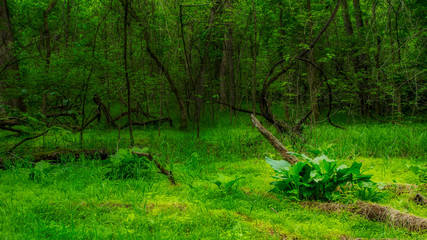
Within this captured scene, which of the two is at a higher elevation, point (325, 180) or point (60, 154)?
point (325, 180)

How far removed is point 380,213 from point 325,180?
555mm

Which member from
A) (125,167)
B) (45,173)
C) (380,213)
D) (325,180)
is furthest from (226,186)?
(45,173)

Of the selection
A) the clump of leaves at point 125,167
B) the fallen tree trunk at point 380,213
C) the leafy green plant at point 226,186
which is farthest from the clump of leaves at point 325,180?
the clump of leaves at point 125,167

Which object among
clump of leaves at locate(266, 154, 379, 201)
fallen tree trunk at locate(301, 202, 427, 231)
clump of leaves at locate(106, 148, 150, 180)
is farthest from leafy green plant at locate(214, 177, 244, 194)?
clump of leaves at locate(106, 148, 150, 180)

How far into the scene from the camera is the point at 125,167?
402 centimetres

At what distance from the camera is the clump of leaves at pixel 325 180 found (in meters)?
2.94

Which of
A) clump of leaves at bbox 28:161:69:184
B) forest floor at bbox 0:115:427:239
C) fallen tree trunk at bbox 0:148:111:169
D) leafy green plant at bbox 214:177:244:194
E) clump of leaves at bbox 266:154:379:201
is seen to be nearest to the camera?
forest floor at bbox 0:115:427:239

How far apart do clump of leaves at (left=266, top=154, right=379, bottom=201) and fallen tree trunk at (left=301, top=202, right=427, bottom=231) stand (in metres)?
0.16

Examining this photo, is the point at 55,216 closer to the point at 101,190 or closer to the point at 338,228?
the point at 101,190

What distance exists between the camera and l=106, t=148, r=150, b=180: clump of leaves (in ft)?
13.1

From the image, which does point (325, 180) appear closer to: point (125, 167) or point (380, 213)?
point (380, 213)

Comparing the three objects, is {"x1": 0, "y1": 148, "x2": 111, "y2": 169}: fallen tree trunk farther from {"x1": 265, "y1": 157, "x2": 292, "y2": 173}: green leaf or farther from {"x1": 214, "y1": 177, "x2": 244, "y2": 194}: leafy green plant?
{"x1": 265, "y1": 157, "x2": 292, "y2": 173}: green leaf

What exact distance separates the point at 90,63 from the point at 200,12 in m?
3.61

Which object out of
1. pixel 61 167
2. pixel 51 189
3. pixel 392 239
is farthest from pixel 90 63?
pixel 392 239
